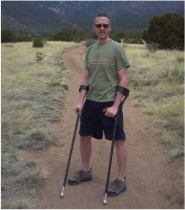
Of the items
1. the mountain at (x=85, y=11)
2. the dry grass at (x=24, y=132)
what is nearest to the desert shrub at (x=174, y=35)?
the dry grass at (x=24, y=132)

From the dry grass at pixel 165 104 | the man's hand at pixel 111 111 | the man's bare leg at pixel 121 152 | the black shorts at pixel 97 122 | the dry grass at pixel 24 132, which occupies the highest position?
the man's hand at pixel 111 111

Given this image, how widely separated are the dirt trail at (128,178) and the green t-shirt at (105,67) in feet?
3.88

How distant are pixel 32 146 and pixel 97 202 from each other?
166 centimetres

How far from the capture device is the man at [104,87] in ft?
7.67

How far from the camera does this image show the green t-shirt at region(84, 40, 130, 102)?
2.32m

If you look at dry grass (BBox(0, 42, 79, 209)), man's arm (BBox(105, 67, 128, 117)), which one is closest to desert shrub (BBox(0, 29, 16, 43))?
dry grass (BBox(0, 42, 79, 209))

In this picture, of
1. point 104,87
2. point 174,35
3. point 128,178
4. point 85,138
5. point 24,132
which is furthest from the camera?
point 174,35

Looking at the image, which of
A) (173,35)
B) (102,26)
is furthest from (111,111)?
(173,35)

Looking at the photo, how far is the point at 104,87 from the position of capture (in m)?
2.42

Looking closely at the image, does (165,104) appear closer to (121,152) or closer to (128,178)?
(128,178)

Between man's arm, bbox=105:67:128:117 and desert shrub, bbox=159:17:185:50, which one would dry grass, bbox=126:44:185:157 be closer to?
man's arm, bbox=105:67:128:117

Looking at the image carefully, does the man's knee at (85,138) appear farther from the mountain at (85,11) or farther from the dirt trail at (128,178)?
the mountain at (85,11)

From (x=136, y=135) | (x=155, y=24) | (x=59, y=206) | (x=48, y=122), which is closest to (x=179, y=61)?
(x=136, y=135)

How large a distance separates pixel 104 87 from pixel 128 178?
4.54 ft
